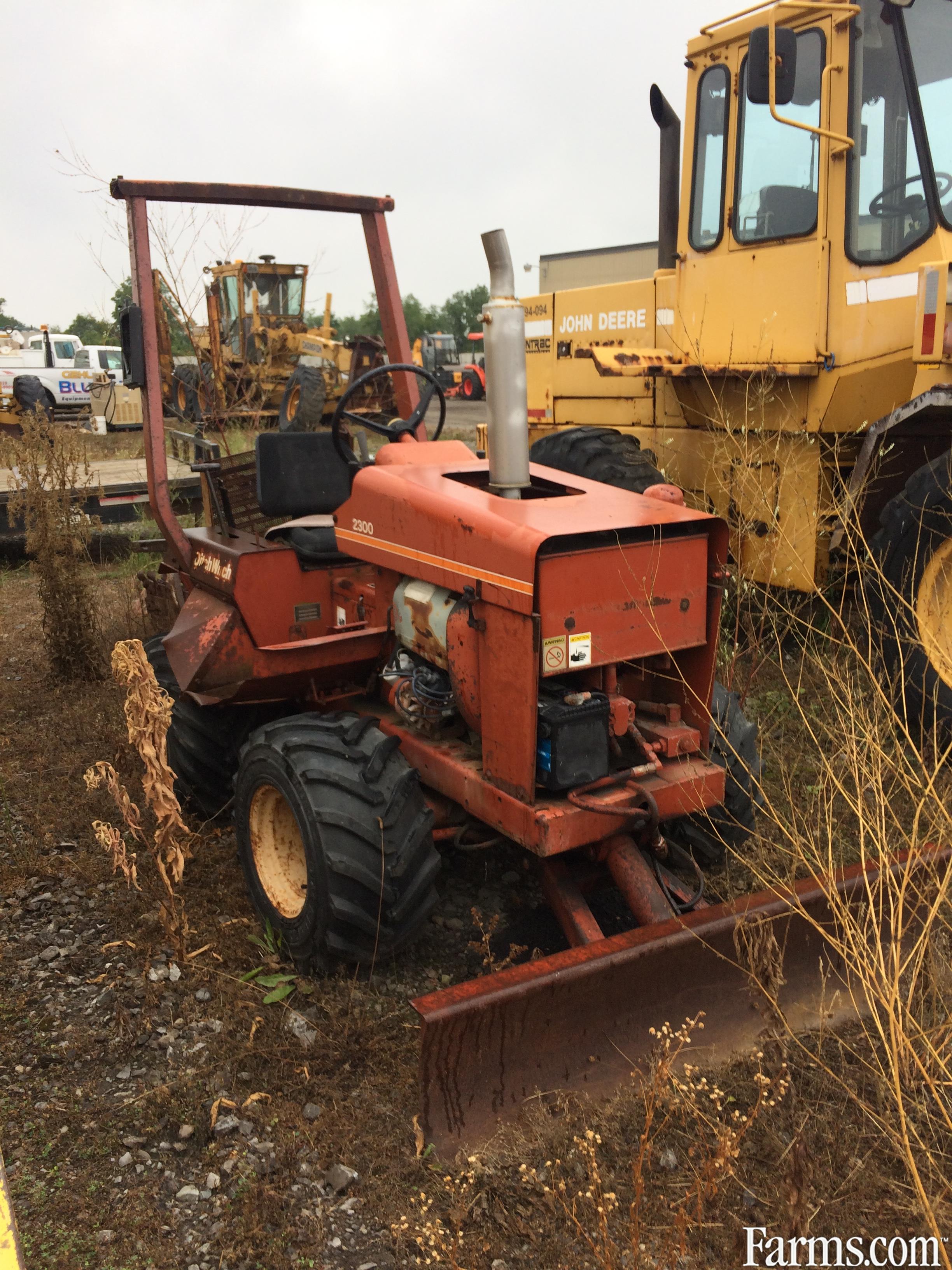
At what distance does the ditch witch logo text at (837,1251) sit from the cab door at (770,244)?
382 centimetres

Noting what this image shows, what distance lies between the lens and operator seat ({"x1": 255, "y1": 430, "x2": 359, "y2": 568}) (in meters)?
3.68

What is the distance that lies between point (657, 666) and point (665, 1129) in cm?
125

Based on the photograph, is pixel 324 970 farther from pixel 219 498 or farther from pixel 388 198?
pixel 388 198

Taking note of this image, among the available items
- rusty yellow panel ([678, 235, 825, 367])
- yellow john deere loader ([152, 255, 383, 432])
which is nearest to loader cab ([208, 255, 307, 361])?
yellow john deere loader ([152, 255, 383, 432])

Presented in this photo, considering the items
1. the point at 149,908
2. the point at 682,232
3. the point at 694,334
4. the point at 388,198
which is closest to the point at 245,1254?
the point at 149,908

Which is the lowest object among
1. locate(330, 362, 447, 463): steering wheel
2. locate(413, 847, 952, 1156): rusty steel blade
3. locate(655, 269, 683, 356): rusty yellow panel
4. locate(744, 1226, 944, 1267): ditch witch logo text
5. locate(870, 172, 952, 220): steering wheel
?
locate(744, 1226, 944, 1267): ditch witch logo text

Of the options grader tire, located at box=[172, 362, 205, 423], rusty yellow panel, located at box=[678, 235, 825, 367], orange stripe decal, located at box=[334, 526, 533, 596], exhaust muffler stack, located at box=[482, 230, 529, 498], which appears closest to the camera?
orange stripe decal, located at box=[334, 526, 533, 596]

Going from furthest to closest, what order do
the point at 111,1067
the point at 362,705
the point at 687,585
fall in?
the point at 362,705 < the point at 687,585 < the point at 111,1067

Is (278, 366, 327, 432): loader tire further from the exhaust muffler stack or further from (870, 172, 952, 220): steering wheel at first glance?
the exhaust muffler stack

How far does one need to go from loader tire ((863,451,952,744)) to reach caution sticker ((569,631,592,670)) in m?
1.84

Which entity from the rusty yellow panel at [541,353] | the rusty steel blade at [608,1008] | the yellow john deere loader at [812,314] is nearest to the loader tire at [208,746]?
the rusty steel blade at [608,1008]

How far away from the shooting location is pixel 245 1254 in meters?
2.18

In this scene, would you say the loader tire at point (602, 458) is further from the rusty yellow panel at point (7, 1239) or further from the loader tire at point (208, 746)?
the rusty yellow panel at point (7, 1239)

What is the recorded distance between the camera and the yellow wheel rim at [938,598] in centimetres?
425
